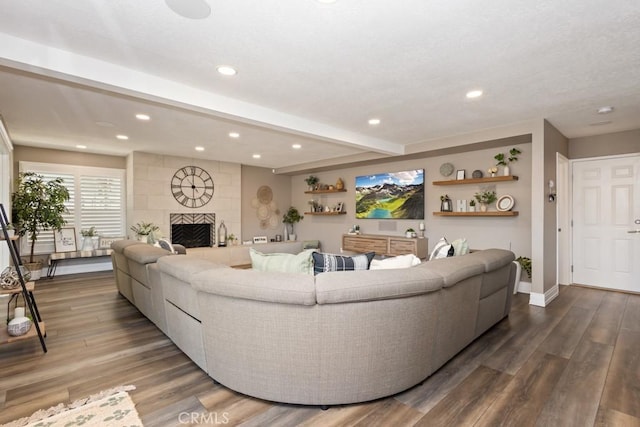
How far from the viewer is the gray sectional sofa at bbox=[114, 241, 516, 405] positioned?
1.81 metres

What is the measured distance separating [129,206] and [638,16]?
747 centimetres

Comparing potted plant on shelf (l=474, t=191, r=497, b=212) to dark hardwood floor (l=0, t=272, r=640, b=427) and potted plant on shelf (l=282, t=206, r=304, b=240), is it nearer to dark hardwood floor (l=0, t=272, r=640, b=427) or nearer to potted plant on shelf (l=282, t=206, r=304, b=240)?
dark hardwood floor (l=0, t=272, r=640, b=427)

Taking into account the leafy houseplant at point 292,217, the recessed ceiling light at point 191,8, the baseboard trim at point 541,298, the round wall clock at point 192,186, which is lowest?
the baseboard trim at point 541,298

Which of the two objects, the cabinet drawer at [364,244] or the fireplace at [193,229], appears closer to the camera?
the cabinet drawer at [364,244]

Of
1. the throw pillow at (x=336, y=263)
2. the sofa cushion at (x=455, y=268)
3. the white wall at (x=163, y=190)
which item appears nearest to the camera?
the sofa cushion at (x=455, y=268)

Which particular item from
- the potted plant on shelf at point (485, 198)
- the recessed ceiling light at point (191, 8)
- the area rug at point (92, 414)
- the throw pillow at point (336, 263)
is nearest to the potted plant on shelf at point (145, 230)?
the area rug at point (92, 414)

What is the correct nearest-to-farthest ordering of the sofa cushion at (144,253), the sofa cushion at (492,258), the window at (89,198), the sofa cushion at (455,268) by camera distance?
the sofa cushion at (455,268) < the sofa cushion at (492,258) < the sofa cushion at (144,253) < the window at (89,198)

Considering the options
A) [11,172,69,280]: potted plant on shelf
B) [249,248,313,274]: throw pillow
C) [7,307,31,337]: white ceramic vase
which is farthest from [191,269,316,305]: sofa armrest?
[11,172,69,280]: potted plant on shelf

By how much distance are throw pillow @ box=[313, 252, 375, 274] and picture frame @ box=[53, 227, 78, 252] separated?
232 inches

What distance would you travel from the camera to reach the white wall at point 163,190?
6152 mm

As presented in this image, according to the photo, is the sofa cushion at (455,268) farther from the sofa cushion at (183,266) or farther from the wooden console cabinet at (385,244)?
the wooden console cabinet at (385,244)

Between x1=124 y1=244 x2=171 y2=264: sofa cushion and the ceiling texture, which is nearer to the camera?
the ceiling texture

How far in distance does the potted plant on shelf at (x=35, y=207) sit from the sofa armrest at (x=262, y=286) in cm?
492

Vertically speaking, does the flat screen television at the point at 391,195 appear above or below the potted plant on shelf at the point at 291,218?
above
